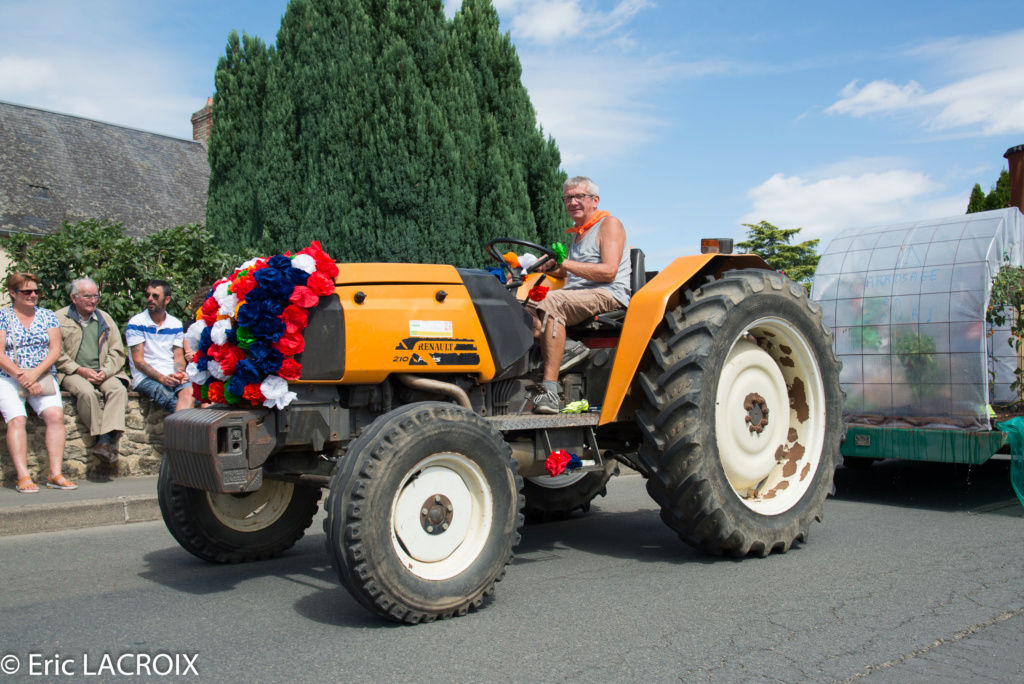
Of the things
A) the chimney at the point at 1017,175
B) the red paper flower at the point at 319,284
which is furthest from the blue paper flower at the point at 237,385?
the chimney at the point at 1017,175

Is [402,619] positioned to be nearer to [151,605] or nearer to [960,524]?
[151,605]

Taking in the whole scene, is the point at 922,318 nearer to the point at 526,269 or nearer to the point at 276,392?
the point at 526,269

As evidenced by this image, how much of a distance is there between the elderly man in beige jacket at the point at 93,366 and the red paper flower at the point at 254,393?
468 cm

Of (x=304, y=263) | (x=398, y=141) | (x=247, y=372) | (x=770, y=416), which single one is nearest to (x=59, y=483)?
(x=247, y=372)

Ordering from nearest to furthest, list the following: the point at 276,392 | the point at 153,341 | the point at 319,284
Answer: the point at 276,392
the point at 319,284
the point at 153,341

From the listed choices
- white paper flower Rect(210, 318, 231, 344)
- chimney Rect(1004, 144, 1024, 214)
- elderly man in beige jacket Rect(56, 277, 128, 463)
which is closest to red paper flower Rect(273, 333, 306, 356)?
white paper flower Rect(210, 318, 231, 344)

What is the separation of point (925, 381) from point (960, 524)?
1.28 metres

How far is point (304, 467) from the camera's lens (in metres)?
4.38

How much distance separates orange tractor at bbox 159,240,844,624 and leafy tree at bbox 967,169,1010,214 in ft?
36.4

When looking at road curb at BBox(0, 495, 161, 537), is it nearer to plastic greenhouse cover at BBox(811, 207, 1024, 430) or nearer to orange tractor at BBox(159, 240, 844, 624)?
orange tractor at BBox(159, 240, 844, 624)

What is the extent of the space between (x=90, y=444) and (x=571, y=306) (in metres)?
5.33

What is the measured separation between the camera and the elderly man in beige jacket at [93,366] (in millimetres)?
7957

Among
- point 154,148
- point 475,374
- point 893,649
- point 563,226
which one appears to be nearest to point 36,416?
point 475,374

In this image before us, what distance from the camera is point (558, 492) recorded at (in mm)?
6137
